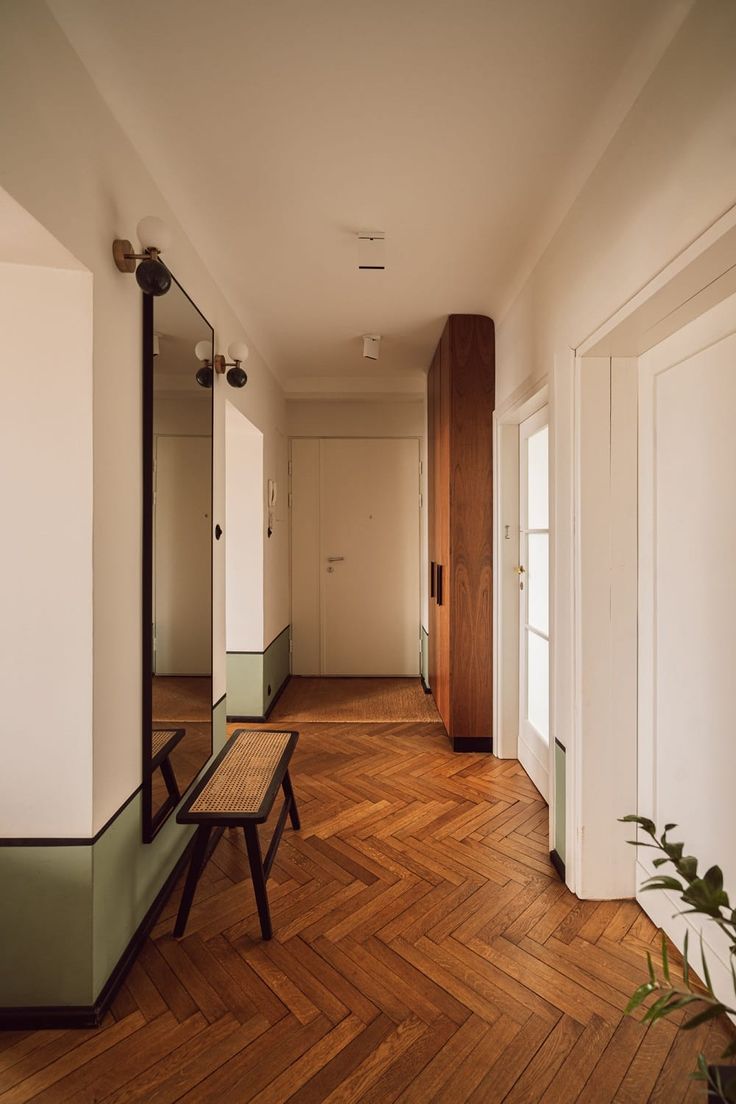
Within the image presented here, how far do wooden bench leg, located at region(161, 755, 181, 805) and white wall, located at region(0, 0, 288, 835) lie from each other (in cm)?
21

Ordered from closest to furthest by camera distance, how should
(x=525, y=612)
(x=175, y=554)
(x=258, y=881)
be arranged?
(x=258, y=881) → (x=175, y=554) → (x=525, y=612)

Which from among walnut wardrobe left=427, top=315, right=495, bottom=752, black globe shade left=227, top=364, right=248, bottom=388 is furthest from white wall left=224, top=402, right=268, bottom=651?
walnut wardrobe left=427, top=315, right=495, bottom=752

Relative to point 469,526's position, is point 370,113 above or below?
above

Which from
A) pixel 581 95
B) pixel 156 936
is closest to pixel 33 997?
pixel 156 936

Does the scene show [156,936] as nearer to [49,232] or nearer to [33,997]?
[33,997]

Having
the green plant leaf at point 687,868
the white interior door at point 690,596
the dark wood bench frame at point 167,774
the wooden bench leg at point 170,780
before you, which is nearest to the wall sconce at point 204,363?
the dark wood bench frame at point 167,774

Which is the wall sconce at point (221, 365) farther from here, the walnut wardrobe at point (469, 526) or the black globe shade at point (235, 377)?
the walnut wardrobe at point (469, 526)

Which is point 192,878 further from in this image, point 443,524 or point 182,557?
point 443,524

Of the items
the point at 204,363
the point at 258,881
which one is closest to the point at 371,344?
the point at 204,363

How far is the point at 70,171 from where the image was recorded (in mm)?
1392

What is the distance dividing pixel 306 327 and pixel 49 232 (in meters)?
2.26

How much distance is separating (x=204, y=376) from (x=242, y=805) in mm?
1681

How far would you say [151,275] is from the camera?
64.7 inches

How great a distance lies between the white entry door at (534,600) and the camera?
2805 millimetres
